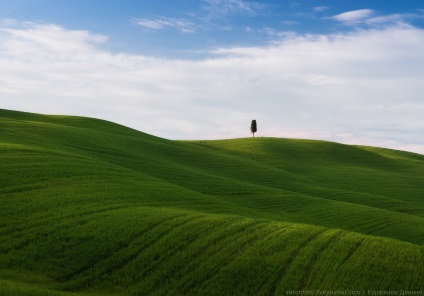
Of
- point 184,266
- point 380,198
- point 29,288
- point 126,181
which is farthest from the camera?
point 380,198

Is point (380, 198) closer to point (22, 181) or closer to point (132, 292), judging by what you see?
point (22, 181)

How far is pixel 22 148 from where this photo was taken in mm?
29719

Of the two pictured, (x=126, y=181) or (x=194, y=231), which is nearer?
(x=194, y=231)

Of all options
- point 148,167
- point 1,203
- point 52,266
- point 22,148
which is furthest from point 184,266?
point 148,167

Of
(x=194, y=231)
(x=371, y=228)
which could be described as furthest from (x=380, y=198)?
(x=194, y=231)

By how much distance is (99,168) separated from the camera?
28141mm

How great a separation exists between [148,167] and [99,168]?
25.5 ft

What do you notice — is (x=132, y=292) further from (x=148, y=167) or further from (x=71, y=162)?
(x=148, y=167)

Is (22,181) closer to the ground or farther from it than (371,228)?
farther from it

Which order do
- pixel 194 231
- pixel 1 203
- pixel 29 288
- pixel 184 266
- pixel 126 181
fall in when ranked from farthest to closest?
1. pixel 126 181
2. pixel 1 203
3. pixel 194 231
4. pixel 184 266
5. pixel 29 288

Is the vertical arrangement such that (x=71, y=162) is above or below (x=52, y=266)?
above

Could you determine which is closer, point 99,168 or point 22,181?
point 22,181

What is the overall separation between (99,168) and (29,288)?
50.4 feet

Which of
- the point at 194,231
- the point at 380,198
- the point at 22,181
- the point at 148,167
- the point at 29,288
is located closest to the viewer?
the point at 29,288
